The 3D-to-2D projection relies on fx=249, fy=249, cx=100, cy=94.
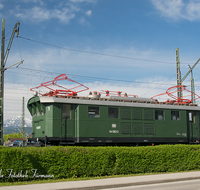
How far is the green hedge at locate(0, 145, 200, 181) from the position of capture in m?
10.7

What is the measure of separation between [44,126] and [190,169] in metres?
9.46

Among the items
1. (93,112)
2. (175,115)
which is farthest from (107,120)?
(175,115)

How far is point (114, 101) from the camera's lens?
18.2 meters

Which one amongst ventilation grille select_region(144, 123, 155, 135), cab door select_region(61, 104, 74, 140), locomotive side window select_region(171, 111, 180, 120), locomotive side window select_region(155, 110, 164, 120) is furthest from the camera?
locomotive side window select_region(171, 111, 180, 120)

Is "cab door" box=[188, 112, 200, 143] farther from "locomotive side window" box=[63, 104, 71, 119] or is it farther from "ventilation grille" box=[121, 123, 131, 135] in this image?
"locomotive side window" box=[63, 104, 71, 119]

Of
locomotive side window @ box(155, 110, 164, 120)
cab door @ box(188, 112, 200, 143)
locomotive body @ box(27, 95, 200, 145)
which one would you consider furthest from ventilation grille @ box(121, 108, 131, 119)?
cab door @ box(188, 112, 200, 143)

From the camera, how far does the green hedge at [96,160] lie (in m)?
10.7

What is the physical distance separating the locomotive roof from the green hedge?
5.10 meters

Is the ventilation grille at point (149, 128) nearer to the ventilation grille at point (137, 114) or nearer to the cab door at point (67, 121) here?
the ventilation grille at point (137, 114)

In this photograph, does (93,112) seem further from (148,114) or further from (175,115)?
(175,115)

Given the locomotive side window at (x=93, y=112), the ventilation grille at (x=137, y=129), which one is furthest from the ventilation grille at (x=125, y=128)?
the locomotive side window at (x=93, y=112)

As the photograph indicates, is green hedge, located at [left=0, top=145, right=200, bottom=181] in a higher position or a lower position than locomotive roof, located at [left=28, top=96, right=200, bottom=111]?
lower

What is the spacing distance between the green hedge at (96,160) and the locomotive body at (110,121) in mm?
4355

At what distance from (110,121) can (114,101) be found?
1574 mm
